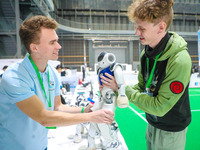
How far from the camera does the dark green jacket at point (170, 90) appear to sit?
1.10 m

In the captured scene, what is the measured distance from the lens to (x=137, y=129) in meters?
4.02

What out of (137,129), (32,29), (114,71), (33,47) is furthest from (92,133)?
(137,129)

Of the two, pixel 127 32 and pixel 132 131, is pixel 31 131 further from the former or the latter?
pixel 127 32

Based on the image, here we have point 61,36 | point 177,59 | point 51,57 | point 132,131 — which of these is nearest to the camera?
point 177,59

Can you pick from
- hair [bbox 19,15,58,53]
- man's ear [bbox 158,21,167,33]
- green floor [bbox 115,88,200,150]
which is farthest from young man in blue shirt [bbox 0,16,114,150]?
green floor [bbox 115,88,200,150]

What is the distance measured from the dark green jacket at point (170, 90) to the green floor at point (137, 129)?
2208mm

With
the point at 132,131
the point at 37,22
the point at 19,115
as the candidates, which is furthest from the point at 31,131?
the point at 132,131

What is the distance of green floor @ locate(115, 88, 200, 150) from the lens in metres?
3.28

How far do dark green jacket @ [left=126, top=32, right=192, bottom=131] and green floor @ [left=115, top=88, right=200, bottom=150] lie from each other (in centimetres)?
221

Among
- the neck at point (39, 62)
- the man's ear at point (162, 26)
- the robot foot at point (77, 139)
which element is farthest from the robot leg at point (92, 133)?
the man's ear at point (162, 26)

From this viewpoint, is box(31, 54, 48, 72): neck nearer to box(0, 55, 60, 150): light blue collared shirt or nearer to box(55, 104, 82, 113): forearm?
box(0, 55, 60, 150): light blue collared shirt

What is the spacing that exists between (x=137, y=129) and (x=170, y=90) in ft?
10.6

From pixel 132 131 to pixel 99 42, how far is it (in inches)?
679

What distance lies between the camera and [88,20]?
1914cm
